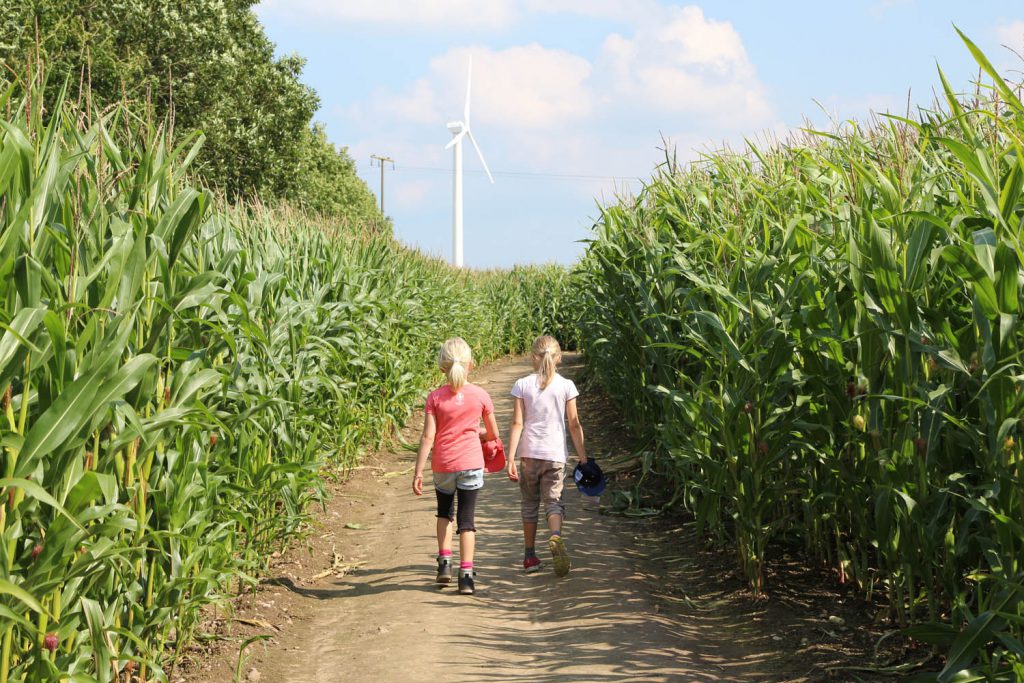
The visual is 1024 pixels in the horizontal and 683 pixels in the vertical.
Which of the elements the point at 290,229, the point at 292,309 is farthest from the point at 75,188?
the point at 290,229

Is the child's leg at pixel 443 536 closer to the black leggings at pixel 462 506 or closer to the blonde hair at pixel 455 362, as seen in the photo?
the black leggings at pixel 462 506

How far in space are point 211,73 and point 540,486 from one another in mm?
21394

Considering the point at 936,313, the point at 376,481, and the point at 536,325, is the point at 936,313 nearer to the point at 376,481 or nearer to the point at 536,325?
the point at 376,481

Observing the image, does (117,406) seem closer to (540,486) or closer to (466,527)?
(466,527)

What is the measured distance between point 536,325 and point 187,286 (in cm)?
2527

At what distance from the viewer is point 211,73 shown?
25.4m

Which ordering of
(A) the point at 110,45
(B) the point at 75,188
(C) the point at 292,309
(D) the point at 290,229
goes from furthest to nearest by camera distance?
(A) the point at 110,45
(D) the point at 290,229
(C) the point at 292,309
(B) the point at 75,188

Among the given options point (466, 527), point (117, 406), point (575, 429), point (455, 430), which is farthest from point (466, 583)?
point (117, 406)

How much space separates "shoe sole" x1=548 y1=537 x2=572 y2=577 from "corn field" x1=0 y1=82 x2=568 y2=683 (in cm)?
188

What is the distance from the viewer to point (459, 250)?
37.2m

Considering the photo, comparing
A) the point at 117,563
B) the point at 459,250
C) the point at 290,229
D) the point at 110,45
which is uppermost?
the point at 110,45

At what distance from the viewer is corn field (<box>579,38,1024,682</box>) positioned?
12.8ft

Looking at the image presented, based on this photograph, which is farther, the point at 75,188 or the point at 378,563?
the point at 378,563

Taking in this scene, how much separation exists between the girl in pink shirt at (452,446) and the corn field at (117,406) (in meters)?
0.99
